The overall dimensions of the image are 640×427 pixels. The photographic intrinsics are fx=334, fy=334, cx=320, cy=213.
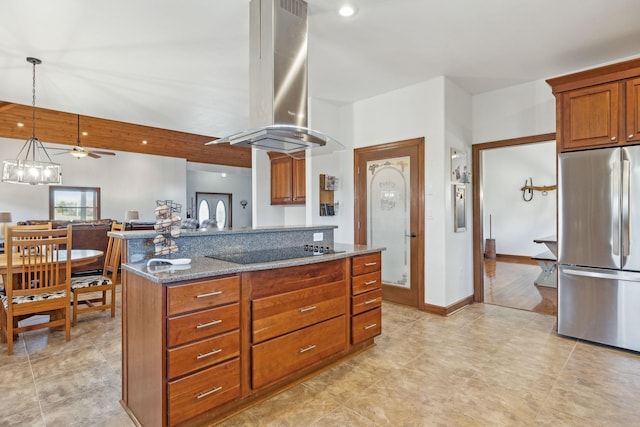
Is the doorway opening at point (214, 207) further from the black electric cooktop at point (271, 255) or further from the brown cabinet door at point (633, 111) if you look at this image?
the brown cabinet door at point (633, 111)

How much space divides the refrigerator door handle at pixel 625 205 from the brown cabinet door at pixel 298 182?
3658 millimetres

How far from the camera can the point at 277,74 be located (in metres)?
2.48

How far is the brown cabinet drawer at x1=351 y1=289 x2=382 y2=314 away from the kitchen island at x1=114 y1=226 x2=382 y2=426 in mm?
29

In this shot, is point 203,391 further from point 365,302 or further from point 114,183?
point 114,183

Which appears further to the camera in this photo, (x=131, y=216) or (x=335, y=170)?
(x=131, y=216)

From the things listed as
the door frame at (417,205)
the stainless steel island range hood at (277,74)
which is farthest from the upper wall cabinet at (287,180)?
the stainless steel island range hood at (277,74)

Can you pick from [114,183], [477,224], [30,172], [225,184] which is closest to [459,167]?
→ [477,224]

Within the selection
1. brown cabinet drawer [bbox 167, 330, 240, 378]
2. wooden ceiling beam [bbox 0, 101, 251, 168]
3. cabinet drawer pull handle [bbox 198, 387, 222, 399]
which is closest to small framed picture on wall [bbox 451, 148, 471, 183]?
brown cabinet drawer [bbox 167, 330, 240, 378]

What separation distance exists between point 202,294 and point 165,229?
1.94ft

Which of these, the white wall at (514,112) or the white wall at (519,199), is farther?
the white wall at (519,199)

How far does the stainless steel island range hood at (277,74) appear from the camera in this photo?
8.05 feet

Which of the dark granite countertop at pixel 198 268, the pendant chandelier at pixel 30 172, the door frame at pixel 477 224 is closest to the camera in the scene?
the dark granite countertop at pixel 198 268

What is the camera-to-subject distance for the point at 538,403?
2145 mm

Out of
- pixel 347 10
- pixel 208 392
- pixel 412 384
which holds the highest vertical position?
pixel 347 10
